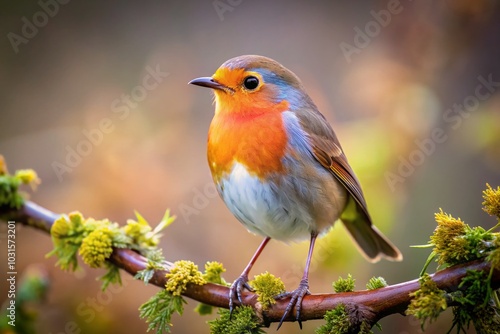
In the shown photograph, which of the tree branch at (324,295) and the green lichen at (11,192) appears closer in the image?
the tree branch at (324,295)

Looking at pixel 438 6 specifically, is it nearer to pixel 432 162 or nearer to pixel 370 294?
pixel 432 162

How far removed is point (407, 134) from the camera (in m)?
3.57

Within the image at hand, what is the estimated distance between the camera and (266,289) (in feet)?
6.86

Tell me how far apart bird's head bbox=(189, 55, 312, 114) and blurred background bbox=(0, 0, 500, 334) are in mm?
757

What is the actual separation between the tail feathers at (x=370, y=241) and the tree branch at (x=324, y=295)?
1.17 meters

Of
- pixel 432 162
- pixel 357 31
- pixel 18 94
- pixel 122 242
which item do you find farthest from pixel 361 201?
pixel 18 94

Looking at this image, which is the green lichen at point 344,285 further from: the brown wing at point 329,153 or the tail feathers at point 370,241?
the tail feathers at point 370,241

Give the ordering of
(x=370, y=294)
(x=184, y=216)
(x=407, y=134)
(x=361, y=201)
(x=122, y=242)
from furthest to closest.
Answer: (x=184, y=216), (x=407, y=134), (x=361, y=201), (x=122, y=242), (x=370, y=294)

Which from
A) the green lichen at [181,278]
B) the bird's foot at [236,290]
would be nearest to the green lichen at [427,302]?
the bird's foot at [236,290]

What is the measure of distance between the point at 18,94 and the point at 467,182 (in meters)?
4.49

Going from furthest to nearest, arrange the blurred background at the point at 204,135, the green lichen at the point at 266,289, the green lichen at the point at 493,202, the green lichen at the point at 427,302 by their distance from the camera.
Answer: the blurred background at the point at 204,135 → the green lichen at the point at 266,289 → the green lichen at the point at 493,202 → the green lichen at the point at 427,302

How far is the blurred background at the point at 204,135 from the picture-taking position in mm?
3486

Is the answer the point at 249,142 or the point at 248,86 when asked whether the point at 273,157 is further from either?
the point at 248,86

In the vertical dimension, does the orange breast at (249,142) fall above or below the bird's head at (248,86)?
below
